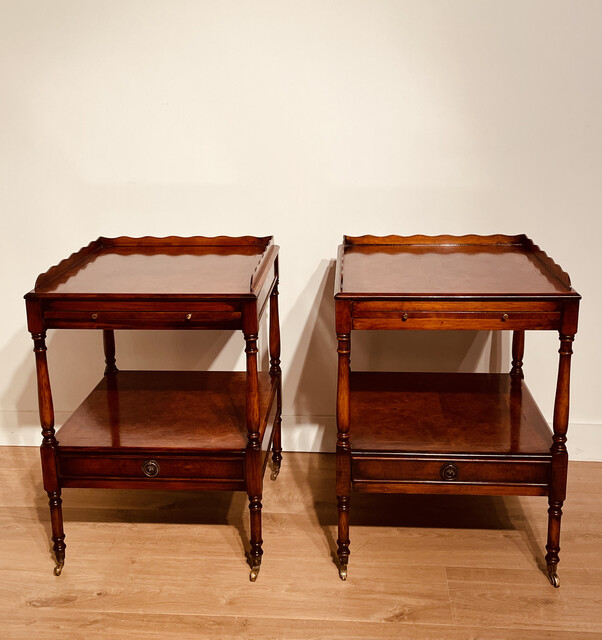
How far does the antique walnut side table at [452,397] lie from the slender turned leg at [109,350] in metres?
0.92

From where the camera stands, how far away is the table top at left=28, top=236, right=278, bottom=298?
2355 millimetres

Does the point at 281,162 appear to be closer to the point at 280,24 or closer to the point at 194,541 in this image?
the point at 280,24

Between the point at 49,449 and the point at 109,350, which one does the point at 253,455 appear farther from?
the point at 109,350

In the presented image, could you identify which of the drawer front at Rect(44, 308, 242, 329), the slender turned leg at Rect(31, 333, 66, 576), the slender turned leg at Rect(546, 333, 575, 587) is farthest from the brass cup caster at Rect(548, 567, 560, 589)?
the slender turned leg at Rect(31, 333, 66, 576)

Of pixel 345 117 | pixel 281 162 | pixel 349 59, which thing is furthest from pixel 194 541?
pixel 349 59

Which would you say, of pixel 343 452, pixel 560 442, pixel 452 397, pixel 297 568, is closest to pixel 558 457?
pixel 560 442

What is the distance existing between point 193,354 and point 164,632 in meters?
1.24

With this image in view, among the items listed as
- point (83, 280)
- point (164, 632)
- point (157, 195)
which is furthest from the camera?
point (157, 195)

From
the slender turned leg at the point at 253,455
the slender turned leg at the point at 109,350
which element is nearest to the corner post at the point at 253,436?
the slender turned leg at the point at 253,455

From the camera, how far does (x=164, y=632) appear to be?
2.26 meters

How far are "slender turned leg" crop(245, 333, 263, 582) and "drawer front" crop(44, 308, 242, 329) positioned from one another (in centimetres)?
9

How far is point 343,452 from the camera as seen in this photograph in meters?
2.41

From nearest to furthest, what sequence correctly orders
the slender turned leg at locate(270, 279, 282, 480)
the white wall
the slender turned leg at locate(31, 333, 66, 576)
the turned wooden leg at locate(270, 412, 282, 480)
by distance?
the slender turned leg at locate(31, 333, 66, 576), the white wall, the slender turned leg at locate(270, 279, 282, 480), the turned wooden leg at locate(270, 412, 282, 480)

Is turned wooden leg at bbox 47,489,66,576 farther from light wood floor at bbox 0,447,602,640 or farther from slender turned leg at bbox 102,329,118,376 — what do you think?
slender turned leg at bbox 102,329,118,376
